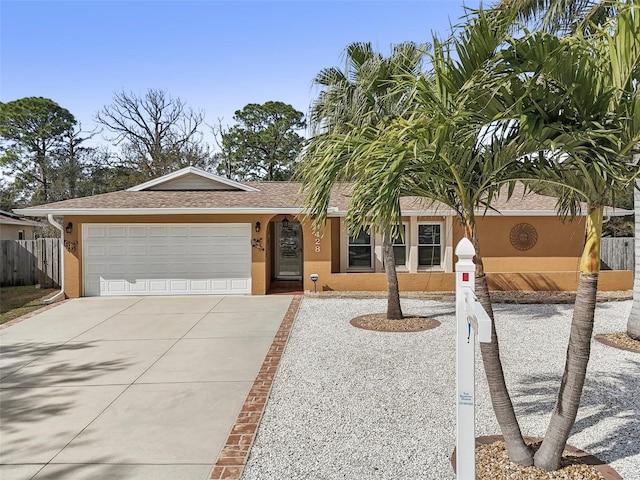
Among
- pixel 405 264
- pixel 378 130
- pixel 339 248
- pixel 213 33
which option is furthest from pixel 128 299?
pixel 378 130

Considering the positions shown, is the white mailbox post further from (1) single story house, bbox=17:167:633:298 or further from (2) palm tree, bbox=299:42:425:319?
(1) single story house, bbox=17:167:633:298

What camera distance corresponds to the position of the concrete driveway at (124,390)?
390cm

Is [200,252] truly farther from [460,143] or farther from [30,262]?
[460,143]

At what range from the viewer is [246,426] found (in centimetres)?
447

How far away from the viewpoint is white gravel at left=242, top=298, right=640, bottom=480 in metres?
3.77

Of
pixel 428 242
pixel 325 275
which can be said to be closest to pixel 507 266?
pixel 428 242

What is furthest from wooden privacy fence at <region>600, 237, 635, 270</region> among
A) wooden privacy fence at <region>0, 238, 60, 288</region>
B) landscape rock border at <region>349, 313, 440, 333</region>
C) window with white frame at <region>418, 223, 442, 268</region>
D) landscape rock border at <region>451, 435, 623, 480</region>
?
wooden privacy fence at <region>0, 238, 60, 288</region>

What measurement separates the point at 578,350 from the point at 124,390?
17.8ft

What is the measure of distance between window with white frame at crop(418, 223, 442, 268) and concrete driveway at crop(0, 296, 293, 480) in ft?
20.9

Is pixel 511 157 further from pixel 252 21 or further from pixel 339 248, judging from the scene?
pixel 339 248

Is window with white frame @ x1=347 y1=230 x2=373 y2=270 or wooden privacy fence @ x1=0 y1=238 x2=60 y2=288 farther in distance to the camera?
wooden privacy fence @ x1=0 y1=238 x2=60 y2=288

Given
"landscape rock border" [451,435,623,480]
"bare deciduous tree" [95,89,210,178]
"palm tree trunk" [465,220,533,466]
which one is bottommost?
"landscape rock border" [451,435,623,480]

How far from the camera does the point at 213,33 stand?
1088 centimetres

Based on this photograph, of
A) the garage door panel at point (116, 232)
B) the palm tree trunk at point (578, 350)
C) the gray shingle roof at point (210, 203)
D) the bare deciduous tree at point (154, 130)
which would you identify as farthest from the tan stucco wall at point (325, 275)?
the bare deciduous tree at point (154, 130)
